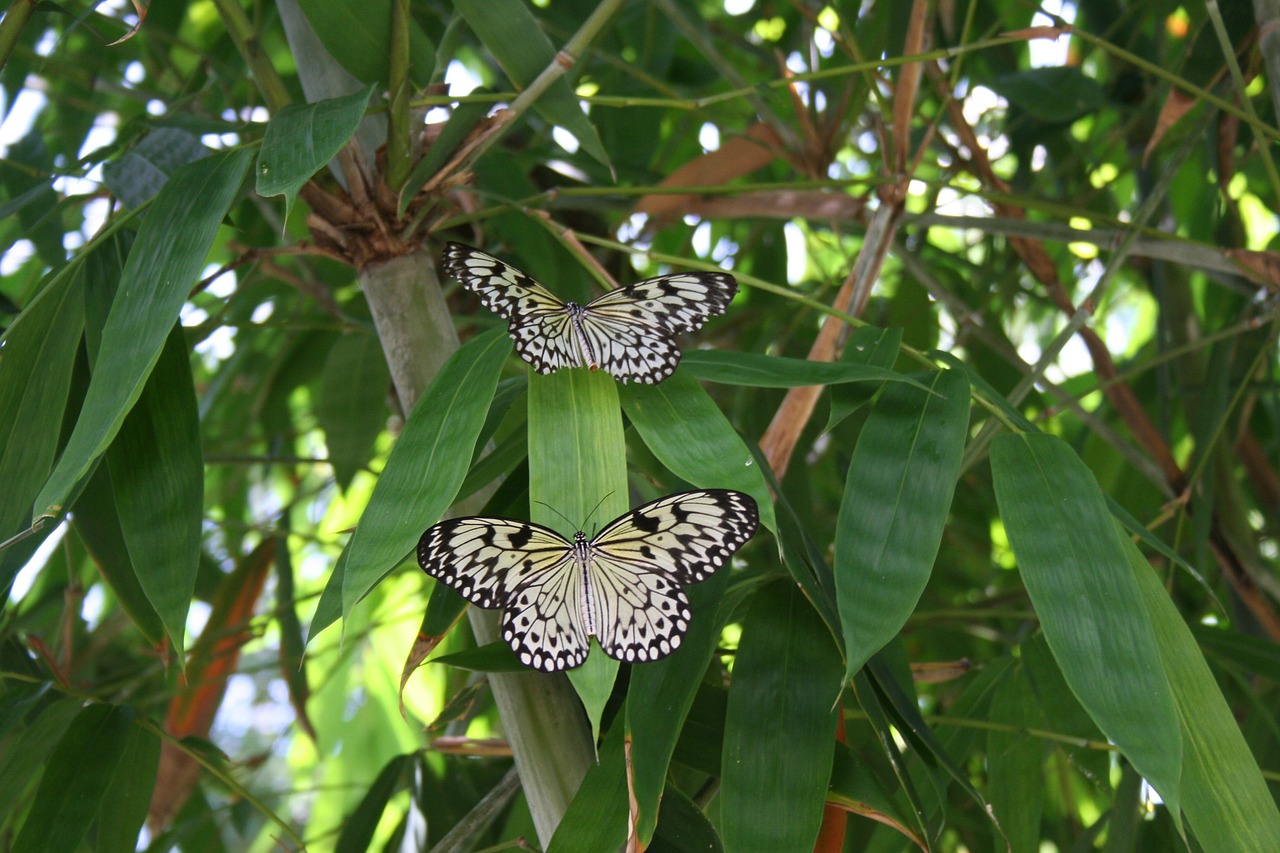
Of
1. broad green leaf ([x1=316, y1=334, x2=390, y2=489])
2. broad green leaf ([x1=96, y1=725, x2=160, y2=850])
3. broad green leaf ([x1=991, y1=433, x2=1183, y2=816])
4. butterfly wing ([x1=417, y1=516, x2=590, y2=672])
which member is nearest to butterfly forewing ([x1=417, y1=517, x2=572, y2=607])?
butterfly wing ([x1=417, y1=516, x2=590, y2=672])

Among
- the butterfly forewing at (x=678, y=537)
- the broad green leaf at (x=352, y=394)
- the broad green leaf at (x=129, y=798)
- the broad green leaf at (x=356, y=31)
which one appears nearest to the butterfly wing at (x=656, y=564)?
the butterfly forewing at (x=678, y=537)

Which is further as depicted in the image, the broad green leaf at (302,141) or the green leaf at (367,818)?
the green leaf at (367,818)

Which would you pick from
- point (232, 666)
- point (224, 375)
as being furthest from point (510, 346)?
point (232, 666)

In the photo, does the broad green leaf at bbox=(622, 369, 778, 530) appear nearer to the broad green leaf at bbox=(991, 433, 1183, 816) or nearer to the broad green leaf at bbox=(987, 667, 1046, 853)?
the broad green leaf at bbox=(991, 433, 1183, 816)

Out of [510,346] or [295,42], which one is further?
[295,42]

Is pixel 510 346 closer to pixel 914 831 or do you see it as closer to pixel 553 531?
pixel 553 531

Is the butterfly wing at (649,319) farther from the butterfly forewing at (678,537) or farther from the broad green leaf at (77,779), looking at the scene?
the broad green leaf at (77,779)
